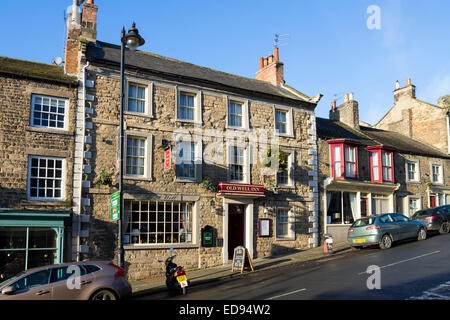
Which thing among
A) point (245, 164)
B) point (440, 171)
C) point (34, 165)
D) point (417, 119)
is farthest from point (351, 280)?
point (417, 119)

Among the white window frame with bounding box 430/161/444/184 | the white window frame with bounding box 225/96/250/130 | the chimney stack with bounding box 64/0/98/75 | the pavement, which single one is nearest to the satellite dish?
the chimney stack with bounding box 64/0/98/75

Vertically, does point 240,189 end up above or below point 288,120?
below

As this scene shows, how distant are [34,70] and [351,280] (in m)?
14.2

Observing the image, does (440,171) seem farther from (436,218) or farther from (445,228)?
(436,218)

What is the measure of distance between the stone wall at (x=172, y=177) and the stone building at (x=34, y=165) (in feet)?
3.42

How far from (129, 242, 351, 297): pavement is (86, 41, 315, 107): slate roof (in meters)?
8.09

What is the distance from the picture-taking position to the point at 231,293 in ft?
38.7

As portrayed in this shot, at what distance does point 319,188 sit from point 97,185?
12076 millimetres

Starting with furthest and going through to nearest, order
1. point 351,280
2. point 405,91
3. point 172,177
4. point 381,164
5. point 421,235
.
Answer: point 405,91 < point 381,164 < point 421,235 < point 172,177 < point 351,280

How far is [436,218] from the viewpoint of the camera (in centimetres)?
2234

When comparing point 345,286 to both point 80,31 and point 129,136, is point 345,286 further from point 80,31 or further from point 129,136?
point 80,31

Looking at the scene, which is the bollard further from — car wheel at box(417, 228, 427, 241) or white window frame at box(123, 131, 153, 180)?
white window frame at box(123, 131, 153, 180)

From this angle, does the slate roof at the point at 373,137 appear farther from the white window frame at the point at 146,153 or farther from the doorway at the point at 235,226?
the white window frame at the point at 146,153
